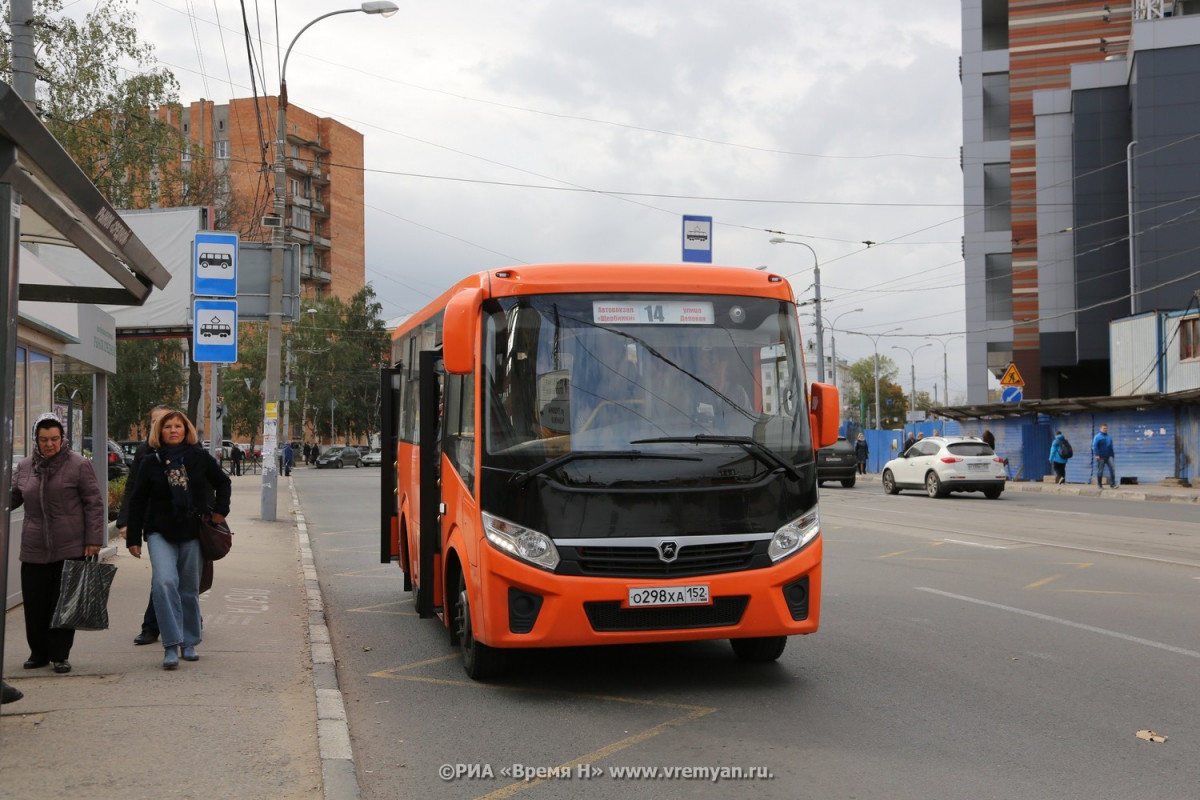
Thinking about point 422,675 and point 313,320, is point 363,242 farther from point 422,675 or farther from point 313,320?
point 422,675

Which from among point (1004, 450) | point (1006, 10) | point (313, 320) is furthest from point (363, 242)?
point (1004, 450)

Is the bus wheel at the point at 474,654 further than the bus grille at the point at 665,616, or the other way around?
the bus wheel at the point at 474,654

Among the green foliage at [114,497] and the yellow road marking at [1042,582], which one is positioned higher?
the green foliage at [114,497]

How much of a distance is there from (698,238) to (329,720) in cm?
2147

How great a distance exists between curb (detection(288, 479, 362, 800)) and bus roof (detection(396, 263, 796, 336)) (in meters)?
2.57

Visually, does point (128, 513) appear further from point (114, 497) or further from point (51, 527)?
point (114, 497)

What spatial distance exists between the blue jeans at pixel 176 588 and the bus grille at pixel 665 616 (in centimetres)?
293

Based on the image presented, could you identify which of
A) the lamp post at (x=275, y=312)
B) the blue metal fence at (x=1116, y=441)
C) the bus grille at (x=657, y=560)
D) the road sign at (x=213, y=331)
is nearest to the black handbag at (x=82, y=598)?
the bus grille at (x=657, y=560)

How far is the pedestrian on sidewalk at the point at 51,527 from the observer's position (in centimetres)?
759

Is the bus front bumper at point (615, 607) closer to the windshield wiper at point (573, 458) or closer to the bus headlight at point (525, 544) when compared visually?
the bus headlight at point (525, 544)

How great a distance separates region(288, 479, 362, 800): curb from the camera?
5.18 meters

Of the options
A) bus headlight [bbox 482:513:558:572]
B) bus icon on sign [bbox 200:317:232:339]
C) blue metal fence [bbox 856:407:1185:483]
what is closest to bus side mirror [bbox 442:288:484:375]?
bus headlight [bbox 482:513:558:572]

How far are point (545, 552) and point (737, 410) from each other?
4.80 feet

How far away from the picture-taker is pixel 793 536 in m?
7.05
